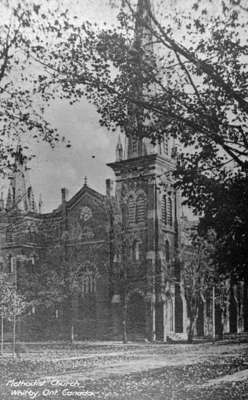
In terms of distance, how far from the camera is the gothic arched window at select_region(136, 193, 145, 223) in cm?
922

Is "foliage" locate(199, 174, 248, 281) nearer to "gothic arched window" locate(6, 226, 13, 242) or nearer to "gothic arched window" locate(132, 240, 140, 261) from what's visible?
"gothic arched window" locate(6, 226, 13, 242)

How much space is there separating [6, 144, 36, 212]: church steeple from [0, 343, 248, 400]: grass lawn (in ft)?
7.53

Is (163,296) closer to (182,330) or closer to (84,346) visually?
(182,330)

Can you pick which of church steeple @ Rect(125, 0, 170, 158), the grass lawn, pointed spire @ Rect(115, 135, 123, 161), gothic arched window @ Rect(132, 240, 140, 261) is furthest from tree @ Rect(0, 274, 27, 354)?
church steeple @ Rect(125, 0, 170, 158)

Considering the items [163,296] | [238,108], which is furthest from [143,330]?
[238,108]

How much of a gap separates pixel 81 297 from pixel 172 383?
25.5ft

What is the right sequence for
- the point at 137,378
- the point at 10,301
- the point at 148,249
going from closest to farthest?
the point at 137,378
the point at 148,249
the point at 10,301

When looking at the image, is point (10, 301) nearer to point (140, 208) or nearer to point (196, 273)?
point (140, 208)

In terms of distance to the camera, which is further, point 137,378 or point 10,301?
point 10,301

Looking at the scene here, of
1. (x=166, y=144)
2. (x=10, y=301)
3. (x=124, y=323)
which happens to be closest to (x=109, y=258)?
(x=124, y=323)

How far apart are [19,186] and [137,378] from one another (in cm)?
310

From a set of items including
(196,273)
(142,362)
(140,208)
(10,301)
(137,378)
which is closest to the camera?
(137,378)

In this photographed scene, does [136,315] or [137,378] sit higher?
[136,315]

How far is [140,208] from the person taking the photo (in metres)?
10.5
